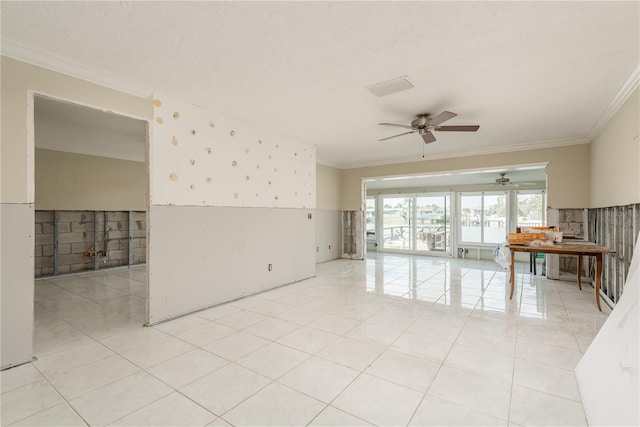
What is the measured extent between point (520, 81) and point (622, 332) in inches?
96.5

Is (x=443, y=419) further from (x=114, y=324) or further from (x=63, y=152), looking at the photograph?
(x=63, y=152)

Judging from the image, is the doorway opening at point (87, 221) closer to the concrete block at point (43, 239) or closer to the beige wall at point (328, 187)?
the concrete block at point (43, 239)

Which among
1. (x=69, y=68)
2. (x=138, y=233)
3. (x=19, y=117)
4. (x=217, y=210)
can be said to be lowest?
(x=138, y=233)

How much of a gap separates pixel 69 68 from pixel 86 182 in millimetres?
Result: 4485

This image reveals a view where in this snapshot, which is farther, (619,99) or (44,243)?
(44,243)

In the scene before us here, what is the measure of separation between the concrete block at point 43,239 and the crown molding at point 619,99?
9.16 meters

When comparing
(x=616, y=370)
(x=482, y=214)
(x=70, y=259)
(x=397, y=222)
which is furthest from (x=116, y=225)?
(x=482, y=214)

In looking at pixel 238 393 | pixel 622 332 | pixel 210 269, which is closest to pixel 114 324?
pixel 210 269

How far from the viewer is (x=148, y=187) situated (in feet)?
10.3

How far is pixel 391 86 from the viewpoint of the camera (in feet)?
10.0

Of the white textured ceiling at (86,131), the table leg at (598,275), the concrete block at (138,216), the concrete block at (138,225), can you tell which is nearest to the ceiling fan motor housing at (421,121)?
the table leg at (598,275)

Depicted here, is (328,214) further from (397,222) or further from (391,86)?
(391,86)

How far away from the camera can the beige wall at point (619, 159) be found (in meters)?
2.94

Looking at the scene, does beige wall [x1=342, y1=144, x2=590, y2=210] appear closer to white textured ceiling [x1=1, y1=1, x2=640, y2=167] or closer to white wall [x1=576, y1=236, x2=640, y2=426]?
white textured ceiling [x1=1, y1=1, x2=640, y2=167]
